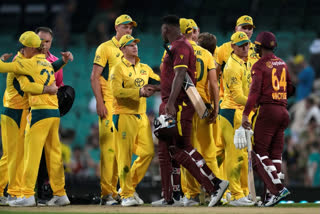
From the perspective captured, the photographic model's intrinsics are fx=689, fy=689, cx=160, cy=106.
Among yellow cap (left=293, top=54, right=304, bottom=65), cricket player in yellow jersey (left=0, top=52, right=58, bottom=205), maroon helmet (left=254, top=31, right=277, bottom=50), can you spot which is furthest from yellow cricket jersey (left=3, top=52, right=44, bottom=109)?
yellow cap (left=293, top=54, right=304, bottom=65)

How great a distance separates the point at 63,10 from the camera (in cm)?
2069

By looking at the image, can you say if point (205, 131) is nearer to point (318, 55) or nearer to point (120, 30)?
point (120, 30)

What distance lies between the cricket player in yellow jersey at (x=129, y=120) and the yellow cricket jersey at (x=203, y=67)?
59 centimetres

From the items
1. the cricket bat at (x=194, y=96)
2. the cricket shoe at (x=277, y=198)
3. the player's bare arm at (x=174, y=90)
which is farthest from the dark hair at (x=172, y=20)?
the cricket shoe at (x=277, y=198)

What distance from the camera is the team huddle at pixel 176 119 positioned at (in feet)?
29.0

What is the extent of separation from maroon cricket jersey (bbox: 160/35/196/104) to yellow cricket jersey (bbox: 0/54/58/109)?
1.56 meters

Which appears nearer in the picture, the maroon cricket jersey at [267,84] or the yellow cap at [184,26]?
the maroon cricket jersey at [267,84]

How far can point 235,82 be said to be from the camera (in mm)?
9656

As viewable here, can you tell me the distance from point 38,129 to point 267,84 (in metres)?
3.06

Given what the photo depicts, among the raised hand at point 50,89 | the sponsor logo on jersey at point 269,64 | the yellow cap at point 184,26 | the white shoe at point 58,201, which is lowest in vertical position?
the white shoe at point 58,201

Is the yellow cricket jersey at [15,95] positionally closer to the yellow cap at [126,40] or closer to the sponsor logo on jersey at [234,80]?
the yellow cap at [126,40]

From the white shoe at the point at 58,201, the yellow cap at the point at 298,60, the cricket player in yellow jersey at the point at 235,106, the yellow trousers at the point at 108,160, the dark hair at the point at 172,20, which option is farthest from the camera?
the yellow cap at the point at 298,60

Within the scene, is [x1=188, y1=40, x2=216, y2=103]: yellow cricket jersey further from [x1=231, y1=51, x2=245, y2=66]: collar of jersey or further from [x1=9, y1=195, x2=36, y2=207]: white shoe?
[x1=9, y1=195, x2=36, y2=207]: white shoe

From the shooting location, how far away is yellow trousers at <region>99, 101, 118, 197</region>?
9.95 metres
